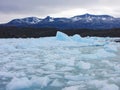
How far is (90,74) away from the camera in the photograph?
7.59 m

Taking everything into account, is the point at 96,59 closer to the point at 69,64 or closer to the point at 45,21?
the point at 69,64

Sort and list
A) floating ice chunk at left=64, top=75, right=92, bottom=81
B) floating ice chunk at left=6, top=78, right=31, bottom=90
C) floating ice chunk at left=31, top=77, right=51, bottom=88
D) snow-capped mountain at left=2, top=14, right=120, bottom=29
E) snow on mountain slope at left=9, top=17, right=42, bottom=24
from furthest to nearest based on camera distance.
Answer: snow on mountain slope at left=9, top=17, right=42, bottom=24 < snow-capped mountain at left=2, top=14, right=120, bottom=29 < floating ice chunk at left=64, top=75, right=92, bottom=81 < floating ice chunk at left=31, top=77, right=51, bottom=88 < floating ice chunk at left=6, top=78, right=31, bottom=90

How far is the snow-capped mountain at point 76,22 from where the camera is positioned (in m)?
163

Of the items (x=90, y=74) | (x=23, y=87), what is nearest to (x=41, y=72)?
(x=90, y=74)

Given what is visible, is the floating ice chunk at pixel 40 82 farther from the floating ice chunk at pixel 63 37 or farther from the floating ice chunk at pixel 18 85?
the floating ice chunk at pixel 63 37

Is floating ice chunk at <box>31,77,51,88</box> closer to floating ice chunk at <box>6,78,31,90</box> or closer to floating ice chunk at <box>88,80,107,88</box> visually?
floating ice chunk at <box>6,78,31,90</box>

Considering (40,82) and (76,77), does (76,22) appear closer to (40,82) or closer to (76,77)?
(76,77)

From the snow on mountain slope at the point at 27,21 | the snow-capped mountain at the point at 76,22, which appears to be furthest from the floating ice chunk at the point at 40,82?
the snow on mountain slope at the point at 27,21

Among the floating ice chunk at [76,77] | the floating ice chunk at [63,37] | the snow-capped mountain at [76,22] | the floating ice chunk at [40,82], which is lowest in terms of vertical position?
the snow-capped mountain at [76,22]

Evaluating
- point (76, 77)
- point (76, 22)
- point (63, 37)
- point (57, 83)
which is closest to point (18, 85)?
point (57, 83)

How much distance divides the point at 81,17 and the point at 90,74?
18623 centimetres

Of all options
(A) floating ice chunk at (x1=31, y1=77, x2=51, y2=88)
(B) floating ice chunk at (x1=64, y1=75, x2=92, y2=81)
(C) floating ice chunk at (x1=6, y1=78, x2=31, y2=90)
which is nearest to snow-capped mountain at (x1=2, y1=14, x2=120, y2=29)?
(B) floating ice chunk at (x1=64, y1=75, x2=92, y2=81)

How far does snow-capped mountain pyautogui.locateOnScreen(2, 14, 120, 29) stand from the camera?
163m

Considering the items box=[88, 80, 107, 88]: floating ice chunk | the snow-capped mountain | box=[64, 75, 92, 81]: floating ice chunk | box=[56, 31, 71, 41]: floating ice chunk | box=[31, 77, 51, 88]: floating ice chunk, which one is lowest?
the snow-capped mountain
